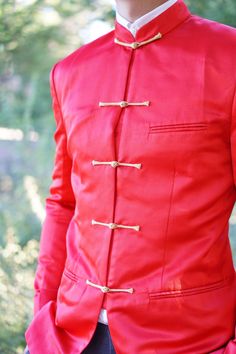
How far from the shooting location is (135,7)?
166cm

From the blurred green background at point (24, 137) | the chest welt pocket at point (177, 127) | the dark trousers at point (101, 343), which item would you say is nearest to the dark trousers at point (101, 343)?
the dark trousers at point (101, 343)

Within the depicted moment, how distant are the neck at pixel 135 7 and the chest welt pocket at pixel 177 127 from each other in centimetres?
29

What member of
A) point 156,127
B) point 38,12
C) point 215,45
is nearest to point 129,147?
point 156,127

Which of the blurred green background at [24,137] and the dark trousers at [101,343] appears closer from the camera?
the dark trousers at [101,343]

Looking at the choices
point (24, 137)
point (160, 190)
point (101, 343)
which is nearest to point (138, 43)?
point (160, 190)

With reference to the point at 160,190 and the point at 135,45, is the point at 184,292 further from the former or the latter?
the point at 135,45

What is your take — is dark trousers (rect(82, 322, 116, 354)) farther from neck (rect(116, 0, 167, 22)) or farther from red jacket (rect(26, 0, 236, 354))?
neck (rect(116, 0, 167, 22))

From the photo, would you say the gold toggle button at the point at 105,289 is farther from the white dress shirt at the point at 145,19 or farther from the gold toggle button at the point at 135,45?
the gold toggle button at the point at 135,45

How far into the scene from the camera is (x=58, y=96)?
1.85 metres

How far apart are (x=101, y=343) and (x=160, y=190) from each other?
41cm

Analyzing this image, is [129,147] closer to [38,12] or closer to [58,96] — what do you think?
[58,96]

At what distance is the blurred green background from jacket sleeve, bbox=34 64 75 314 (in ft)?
4.69

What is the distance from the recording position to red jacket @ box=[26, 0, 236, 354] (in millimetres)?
1538

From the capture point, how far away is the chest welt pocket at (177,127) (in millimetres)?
1522
